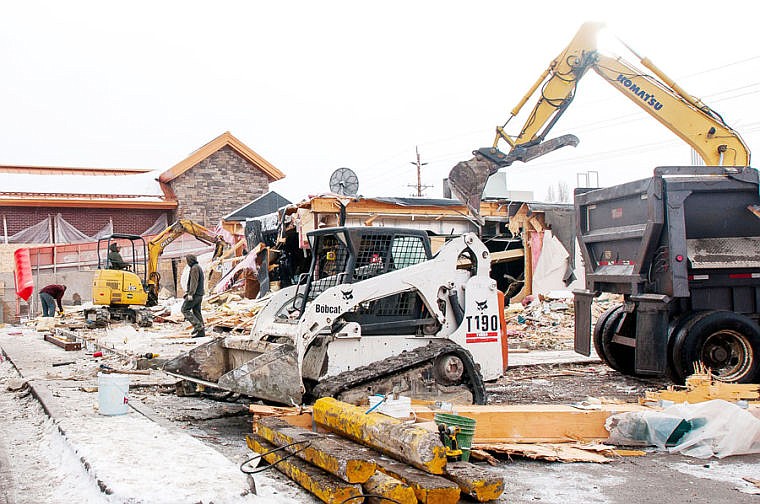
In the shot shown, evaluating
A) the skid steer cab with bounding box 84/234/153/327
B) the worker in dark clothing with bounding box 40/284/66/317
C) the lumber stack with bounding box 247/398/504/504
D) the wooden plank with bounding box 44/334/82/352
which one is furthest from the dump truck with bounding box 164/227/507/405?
the worker in dark clothing with bounding box 40/284/66/317

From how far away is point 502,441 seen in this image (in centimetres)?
662

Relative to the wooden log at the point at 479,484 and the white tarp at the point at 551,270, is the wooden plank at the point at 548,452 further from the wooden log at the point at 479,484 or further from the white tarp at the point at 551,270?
the white tarp at the point at 551,270

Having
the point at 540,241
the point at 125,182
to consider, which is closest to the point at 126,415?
the point at 540,241

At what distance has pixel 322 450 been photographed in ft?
16.8

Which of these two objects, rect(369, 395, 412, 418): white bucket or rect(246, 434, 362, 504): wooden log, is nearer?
rect(246, 434, 362, 504): wooden log

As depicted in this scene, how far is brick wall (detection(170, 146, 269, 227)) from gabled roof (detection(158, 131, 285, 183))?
24 cm

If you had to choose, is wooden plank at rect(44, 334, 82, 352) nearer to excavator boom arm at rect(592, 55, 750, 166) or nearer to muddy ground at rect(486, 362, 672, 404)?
muddy ground at rect(486, 362, 672, 404)

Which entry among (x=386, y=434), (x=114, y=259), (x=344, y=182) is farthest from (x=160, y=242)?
(x=386, y=434)

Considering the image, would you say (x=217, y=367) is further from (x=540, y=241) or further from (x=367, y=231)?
(x=540, y=241)

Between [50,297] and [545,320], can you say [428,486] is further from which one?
[50,297]

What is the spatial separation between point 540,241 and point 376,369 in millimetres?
14874

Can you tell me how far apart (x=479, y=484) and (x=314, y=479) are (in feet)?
3.51

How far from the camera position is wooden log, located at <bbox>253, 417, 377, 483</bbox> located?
475cm

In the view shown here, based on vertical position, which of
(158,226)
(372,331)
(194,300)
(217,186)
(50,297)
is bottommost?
(372,331)
